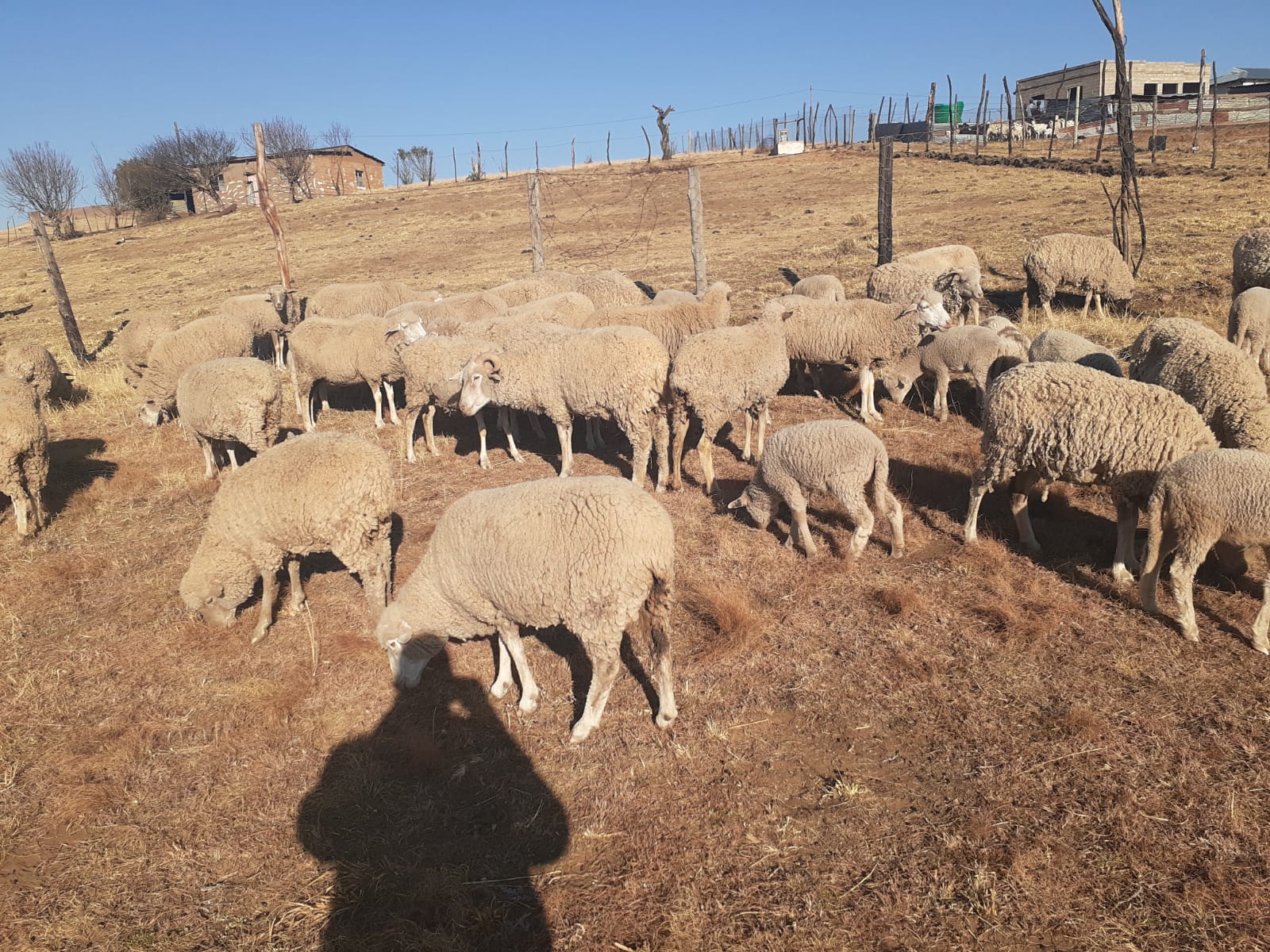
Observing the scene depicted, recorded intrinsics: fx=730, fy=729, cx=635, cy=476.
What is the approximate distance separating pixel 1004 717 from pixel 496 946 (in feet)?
11.0

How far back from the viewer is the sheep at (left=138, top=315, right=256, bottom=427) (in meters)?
12.5

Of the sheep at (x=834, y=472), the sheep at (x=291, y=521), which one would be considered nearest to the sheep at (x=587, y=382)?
the sheep at (x=834, y=472)

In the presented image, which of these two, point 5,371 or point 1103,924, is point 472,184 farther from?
point 1103,924

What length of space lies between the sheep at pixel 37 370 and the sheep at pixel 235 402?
5.62 m

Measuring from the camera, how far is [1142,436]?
598 cm

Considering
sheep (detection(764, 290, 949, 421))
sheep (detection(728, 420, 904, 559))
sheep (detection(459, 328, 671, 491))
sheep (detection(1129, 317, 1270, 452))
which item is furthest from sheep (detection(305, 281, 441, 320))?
sheep (detection(1129, 317, 1270, 452))

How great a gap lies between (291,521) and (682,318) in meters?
6.09

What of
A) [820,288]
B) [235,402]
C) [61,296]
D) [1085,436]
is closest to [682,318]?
[820,288]

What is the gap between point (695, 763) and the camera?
4.57m

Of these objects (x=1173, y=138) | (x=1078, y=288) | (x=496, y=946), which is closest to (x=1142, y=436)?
(x=496, y=946)

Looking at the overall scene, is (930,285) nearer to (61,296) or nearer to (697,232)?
(697,232)

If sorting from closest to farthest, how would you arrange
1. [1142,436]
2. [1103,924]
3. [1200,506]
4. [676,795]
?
[1103,924] < [676,795] < [1200,506] < [1142,436]

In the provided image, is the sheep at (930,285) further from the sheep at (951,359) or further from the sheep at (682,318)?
the sheep at (682,318)

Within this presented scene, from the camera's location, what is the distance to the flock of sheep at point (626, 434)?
4.93 metres
